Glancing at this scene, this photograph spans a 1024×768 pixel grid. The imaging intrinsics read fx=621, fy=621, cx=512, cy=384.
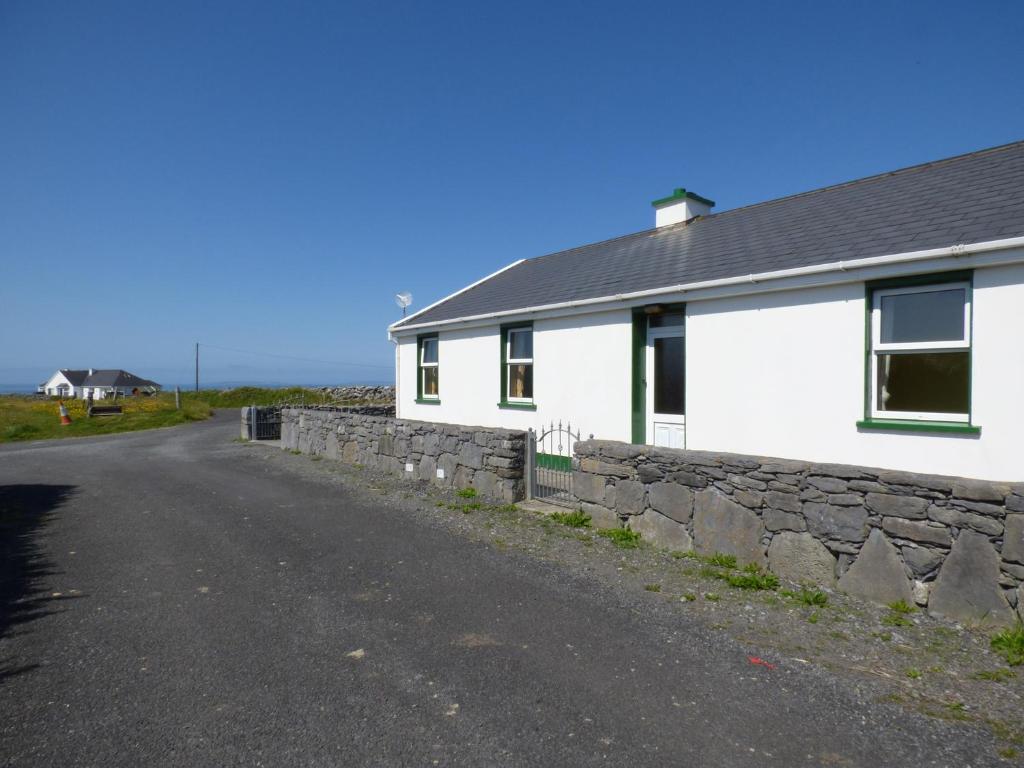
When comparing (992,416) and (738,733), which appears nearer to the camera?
(738,733)

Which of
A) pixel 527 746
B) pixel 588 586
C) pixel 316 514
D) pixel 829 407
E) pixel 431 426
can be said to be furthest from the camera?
pixel 431 426

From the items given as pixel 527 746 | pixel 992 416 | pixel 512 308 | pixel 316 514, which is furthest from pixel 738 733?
pixel 512 308

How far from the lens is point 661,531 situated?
6.80m

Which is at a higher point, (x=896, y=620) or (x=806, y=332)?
(x=806, y=332)

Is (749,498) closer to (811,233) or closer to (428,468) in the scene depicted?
(811,233)

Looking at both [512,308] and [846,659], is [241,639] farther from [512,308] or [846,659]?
[512,308]

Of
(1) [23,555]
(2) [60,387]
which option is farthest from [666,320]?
(2) [60,387]

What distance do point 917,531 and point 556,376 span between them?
756 cm

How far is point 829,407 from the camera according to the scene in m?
8.10

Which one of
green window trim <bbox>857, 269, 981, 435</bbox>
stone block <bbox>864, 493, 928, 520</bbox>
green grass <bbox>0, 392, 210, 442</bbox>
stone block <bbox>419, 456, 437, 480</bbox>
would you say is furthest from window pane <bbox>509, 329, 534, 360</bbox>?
green grass <bbox>0, 392, 210, 442</bbox>

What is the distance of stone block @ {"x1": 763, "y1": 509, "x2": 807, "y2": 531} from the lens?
5656 millimetres

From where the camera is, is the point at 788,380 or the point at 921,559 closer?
the point at 921,559

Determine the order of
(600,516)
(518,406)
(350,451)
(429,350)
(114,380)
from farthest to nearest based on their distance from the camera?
1. (114,380)
2. (429,350)
3. (350,451)
4. (518,406)
5. (600,516)

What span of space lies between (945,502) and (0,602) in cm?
775
